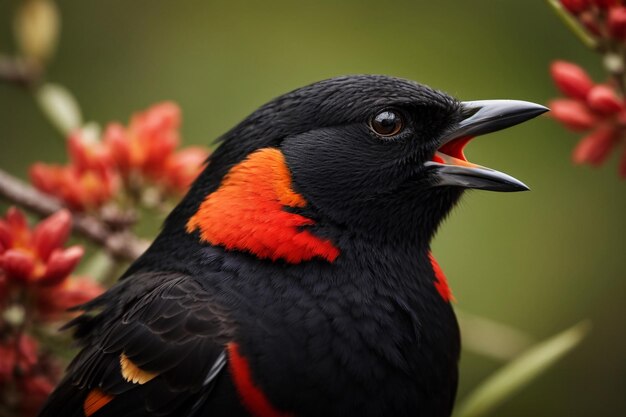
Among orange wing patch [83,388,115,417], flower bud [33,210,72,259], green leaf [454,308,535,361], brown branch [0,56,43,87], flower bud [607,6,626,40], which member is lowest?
green leaf [454,308,535,361]

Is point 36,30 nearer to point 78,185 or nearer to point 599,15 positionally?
point 78,185

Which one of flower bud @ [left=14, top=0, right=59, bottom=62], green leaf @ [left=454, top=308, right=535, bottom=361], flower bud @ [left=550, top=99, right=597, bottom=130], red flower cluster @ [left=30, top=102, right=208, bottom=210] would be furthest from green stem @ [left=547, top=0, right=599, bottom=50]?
flower bud @ [left=14, top=0, right=59, bottom=62]

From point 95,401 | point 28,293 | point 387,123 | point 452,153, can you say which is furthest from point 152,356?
point 452,153

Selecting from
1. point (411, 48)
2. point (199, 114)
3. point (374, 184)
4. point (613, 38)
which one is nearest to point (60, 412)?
point (374, 184)

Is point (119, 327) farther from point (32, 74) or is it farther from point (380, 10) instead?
point (380, 10)

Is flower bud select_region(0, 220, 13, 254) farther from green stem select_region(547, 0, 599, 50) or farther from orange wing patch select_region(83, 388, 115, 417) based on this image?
green stem select_region(547, 0, 599, 50)

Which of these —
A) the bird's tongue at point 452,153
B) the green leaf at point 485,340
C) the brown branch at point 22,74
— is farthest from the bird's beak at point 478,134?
the brown branch at point 22,74
